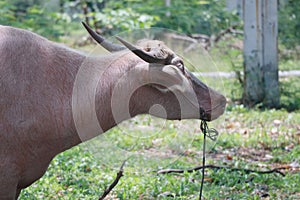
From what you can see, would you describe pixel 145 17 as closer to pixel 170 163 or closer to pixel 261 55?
pixel 261 55

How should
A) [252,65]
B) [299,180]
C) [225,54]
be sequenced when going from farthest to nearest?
[225,54]
[252,65]
[299,180]

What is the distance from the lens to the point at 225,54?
508 inches

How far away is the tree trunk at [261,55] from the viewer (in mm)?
10922

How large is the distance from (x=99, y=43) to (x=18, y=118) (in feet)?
2.80

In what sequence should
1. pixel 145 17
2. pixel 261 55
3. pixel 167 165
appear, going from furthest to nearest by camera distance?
pixel 145 17 < pixel 261 55 < pixel 167 165

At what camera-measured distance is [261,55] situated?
11.0 meters

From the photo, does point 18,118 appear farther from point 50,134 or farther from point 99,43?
point 99,43

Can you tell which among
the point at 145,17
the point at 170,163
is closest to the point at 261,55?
the point at 145,17

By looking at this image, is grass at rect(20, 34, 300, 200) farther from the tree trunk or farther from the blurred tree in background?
the blurred tree in background

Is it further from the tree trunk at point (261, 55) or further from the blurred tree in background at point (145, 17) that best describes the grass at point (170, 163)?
the blurred tree in background at point (145, 17)

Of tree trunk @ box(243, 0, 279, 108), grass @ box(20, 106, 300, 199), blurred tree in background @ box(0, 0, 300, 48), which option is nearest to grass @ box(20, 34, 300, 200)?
grass @ box(20, 106, 300, 199)

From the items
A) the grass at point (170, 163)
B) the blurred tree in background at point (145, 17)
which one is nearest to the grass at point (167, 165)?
the grass at point (170, 163)

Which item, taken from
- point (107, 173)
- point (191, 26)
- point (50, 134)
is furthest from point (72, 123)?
point (191, 26)

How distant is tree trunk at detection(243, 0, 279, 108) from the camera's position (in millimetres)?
10922
